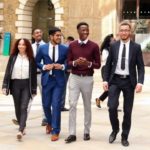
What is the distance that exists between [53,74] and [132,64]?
4.39 feet

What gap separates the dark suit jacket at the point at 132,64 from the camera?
27.0ft

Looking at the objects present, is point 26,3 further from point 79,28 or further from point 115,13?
point 79,28

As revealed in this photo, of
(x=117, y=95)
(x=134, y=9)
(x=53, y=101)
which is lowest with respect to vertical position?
(x=53, y=101)

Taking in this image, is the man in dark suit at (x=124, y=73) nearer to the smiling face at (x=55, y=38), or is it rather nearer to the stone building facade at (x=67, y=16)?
the smiling face at (x=55, y=38)

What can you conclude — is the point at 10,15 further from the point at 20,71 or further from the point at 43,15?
the point at 20,71

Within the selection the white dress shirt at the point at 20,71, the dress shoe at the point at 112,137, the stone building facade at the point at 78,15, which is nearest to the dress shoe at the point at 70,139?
the dress shoe at the point at 112,137

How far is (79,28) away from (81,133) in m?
1.87

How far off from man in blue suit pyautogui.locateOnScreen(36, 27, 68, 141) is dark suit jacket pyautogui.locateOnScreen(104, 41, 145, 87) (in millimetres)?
795

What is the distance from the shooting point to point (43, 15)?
1334 inches

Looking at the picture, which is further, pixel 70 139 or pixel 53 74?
pixel 53 74

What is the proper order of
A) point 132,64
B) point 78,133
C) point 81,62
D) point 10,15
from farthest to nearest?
point 10,15, point 78,133, point 81,62, point 132,64

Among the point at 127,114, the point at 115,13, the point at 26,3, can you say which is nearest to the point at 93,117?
the point at 127,114

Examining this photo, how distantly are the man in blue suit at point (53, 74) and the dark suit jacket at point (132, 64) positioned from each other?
795 mm

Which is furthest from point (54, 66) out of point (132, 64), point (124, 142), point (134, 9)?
point (134, 9)
